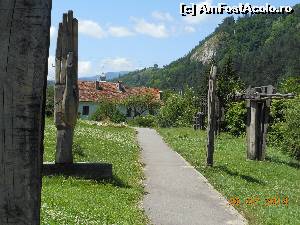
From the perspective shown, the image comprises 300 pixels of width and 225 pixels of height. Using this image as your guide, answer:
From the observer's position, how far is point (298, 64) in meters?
93.2

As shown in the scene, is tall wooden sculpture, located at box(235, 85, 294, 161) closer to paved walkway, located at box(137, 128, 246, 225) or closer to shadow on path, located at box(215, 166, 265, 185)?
shadow on path, located at box(215, 166, 265, 185)

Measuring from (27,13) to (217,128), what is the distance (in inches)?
1224

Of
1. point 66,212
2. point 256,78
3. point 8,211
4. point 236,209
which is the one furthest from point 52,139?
point 256,78

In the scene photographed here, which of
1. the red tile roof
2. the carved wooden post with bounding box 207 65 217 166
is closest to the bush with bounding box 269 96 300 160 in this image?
the carved wooden post with bounding box 207 65 217 166

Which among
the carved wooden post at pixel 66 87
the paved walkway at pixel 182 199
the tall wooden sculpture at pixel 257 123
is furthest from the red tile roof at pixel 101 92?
the carved wooden post at pixel 66 87

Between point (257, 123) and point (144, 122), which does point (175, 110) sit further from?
point (257, 123)

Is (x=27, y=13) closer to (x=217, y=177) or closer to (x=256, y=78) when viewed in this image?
(x=217, y=177)

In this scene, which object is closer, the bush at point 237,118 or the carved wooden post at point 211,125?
the carved wooden post at point 211,125

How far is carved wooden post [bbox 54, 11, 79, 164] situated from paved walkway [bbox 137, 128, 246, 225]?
2.36 meters

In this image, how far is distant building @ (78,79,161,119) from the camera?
254ft

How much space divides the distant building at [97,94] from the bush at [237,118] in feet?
127

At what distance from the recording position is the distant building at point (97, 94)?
77312 millimetres

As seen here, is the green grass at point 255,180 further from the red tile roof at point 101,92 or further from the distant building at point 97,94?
the red tile roof at point 101,92

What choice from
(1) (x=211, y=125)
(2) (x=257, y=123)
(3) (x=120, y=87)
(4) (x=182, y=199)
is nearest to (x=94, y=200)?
(4) (x=182, y=199)
